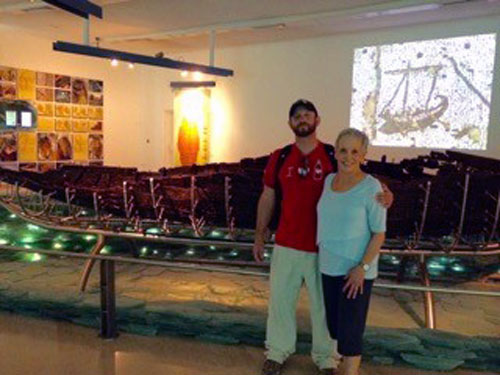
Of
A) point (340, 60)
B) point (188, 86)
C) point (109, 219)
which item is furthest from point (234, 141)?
point (109, 219)

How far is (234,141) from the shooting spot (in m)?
12.1

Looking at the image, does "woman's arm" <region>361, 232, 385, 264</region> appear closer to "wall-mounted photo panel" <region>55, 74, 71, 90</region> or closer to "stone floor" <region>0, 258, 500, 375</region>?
"stone floor" <region>0, 258, 500, 375</region>

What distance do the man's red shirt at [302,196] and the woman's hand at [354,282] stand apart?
42cm

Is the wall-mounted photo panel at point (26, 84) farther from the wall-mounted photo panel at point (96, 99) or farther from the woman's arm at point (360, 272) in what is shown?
the woman's arm at point (360, 272)

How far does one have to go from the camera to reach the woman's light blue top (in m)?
2.28

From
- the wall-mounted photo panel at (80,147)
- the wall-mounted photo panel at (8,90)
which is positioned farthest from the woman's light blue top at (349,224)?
the wall-mounted photo panel at (80,147)

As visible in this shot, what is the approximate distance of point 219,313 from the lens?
3.70 m

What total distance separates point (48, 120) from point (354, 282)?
32.9 feet

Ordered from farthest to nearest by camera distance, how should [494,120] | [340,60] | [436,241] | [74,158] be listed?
[74,158] < [340,60] < [494,120] < [436,241]

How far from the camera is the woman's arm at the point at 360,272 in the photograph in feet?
7.44

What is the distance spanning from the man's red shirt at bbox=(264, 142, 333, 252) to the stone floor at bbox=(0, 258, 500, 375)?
2.86ft

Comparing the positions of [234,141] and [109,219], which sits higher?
[234,141]

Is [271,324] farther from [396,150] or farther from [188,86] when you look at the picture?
[188,86]

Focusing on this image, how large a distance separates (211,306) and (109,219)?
121cm
